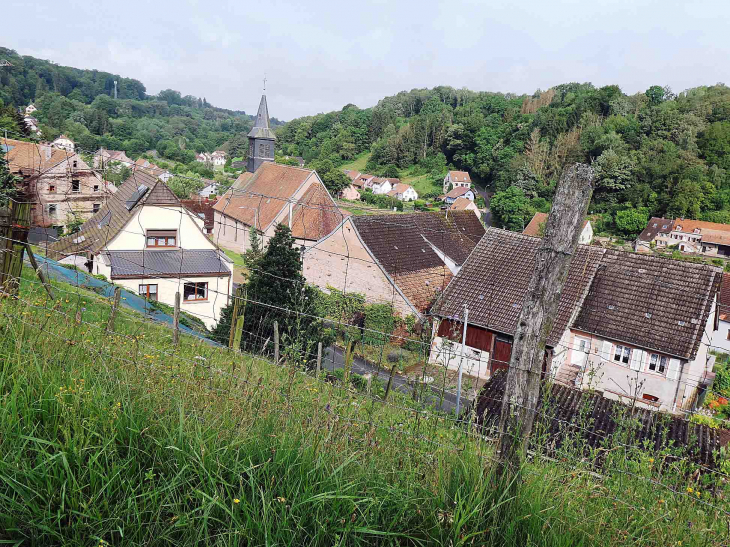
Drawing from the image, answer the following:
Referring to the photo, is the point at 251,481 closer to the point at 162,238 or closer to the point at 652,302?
the point at 652,302

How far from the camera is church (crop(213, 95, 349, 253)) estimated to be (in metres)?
35.3

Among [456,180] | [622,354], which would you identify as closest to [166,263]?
[622,354]

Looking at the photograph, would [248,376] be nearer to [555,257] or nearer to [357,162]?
[555,257]

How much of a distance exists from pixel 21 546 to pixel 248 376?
4.88 ft

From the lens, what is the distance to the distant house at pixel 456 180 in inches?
3652

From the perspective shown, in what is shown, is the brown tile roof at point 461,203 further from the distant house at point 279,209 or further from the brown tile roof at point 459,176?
the distant house at point 279,209

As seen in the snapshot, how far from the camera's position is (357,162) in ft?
383

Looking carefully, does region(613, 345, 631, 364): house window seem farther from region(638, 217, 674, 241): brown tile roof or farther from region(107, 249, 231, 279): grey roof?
region(638, 217, 674, 241): brown tile roof

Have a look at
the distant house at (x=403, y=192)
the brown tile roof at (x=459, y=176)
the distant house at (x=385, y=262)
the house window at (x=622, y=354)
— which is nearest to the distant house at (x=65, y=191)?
the distant house at (x=385, y=262)

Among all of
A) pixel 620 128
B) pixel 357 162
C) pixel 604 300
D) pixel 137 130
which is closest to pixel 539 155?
pixel 620 128

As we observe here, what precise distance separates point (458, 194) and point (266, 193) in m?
49.3

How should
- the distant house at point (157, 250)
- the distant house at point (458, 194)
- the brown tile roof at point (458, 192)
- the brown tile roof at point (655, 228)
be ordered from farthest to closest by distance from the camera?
the brown tile roof at point (458, 192) < the distant house at point (458, 194) < the brown tile roof at point (655, 228) < the distant house at point (157, 250)

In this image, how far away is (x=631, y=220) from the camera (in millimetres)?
63156

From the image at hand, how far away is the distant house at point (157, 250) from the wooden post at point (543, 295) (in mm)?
16166
